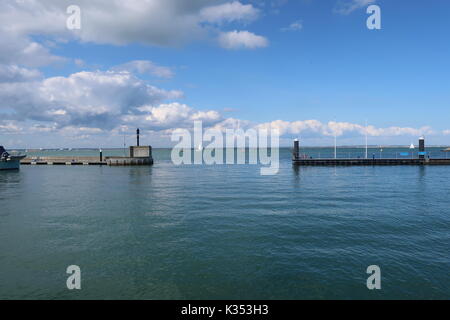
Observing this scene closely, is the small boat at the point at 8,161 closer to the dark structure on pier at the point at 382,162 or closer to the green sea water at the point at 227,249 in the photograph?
the green sea water at the point at 227,249

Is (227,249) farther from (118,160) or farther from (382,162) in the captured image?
(118,160)

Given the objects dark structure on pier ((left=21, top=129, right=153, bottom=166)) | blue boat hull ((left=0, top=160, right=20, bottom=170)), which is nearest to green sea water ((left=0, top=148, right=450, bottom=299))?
dark structure on pier ((left=21, top=129, right=153, bottom=166))

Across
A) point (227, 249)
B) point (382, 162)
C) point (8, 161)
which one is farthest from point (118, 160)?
point (382, 162)

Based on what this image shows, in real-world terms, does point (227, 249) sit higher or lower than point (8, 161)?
lower

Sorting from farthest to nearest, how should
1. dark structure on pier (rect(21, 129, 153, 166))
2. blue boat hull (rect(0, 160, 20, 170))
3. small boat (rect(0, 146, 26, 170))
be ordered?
dark structure on pier (rect(21, 129, 153, 166)) < small boat (rect(0, 146, 26, 170)) < blue boat hull (rect(0, 160, 20, 170))

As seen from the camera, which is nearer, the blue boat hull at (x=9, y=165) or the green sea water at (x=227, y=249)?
the green sea water at (x=227, y=249)

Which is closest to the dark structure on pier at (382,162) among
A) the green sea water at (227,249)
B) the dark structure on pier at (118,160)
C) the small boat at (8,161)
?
the dark structure on pier at (118,160)

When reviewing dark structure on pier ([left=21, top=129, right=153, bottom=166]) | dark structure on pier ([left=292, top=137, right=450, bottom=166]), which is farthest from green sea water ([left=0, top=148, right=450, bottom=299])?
dark structure on pier ([left=21, top=129, right=153, bottom=166])

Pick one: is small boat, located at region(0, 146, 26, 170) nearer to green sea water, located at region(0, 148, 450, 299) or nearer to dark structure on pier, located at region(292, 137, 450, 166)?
green sea water, located at region(0, 148, 450, 299)

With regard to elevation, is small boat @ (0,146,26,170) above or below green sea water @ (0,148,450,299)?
above

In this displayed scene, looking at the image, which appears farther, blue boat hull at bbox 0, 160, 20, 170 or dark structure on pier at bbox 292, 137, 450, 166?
dark structure on pier at bbox 292, 137, 450, 166

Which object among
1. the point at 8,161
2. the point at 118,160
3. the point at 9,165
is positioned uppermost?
the point at 8,161

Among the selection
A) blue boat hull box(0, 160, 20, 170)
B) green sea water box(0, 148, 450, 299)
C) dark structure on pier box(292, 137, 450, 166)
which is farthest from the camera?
dark structure on pier box(292, 137, 450, 166)
